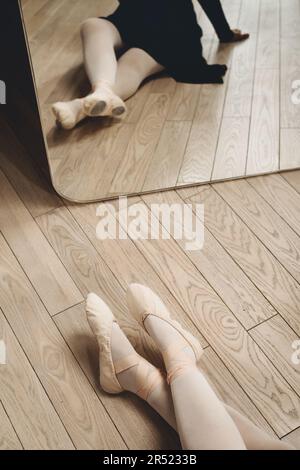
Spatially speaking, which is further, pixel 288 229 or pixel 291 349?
pixel 288 229

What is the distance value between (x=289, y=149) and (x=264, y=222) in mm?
330

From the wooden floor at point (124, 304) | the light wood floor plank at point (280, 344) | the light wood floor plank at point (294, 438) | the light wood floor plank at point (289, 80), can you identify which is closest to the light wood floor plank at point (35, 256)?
the wooden floor at point (124, 304)

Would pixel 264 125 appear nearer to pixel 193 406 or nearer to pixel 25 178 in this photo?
pixel 25 178

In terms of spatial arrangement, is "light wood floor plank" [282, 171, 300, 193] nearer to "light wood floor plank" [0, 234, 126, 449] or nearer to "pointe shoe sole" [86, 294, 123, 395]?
"pointe shoe sole" [86, 294, 123, 395]

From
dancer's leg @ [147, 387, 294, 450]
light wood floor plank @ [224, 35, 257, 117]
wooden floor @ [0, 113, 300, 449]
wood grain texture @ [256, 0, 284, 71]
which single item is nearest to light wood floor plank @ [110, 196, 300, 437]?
wooden floor @ [0, 113, 300, 449]

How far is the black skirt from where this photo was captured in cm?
121

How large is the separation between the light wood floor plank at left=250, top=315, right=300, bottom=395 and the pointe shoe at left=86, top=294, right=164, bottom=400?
255mm

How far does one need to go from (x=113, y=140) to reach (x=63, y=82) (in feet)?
0.81

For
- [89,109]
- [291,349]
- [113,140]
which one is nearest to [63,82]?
[89,109]

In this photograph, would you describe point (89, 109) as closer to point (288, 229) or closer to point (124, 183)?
point (124, 183)

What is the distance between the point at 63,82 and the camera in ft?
4.09

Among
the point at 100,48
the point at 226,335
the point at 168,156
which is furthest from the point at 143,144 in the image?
the point at 226,335

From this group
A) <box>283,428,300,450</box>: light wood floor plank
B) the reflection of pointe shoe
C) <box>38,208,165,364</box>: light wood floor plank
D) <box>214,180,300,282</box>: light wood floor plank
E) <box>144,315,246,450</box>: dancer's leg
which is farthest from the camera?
the reflection of pointe shoe

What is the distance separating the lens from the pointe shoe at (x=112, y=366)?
0.91m
